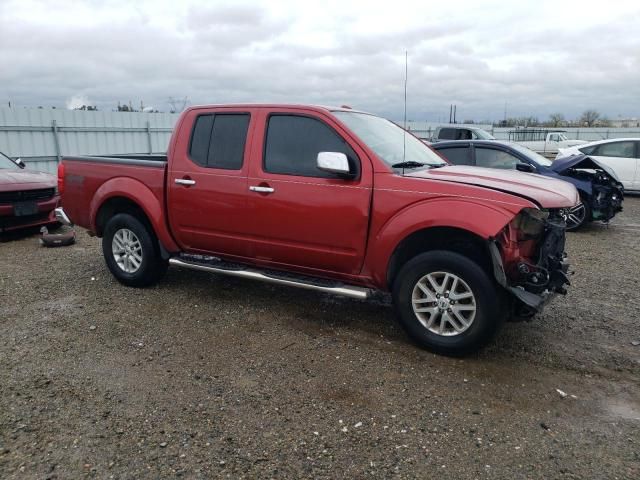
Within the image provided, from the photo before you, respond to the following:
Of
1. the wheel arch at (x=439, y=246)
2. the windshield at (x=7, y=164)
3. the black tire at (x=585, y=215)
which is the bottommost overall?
the black tire at (x=585, y=215)

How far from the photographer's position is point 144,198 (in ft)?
17.4

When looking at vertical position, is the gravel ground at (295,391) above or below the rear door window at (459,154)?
below

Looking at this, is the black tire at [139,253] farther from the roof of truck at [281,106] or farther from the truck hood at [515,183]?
the truck hood at [515,183]

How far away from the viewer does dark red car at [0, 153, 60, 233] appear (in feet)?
25.6

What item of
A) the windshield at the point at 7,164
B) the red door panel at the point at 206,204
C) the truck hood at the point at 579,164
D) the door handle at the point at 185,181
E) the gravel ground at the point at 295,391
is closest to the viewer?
the gravel ground at the point at 295,391

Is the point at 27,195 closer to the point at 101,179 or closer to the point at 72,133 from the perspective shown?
the point at 101,179

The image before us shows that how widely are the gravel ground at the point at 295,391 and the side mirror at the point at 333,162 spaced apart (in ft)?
4.70

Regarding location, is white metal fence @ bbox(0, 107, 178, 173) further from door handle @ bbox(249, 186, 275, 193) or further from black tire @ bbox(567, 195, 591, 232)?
black tire @ bbox(567, 195, 591, 232)

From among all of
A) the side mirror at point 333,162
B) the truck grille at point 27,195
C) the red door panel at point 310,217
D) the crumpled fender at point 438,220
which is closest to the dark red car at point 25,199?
the truck grille at point 27,195

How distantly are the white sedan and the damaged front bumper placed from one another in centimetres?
1001

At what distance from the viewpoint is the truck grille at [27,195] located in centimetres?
776

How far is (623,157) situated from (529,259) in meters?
10.8

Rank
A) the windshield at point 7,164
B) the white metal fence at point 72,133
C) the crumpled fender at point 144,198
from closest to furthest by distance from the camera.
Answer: the crumpled fender at point 144,198 < the windshield at point 7,164 < the white metal fence at point 72,133

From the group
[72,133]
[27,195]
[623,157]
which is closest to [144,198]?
[27,195]
